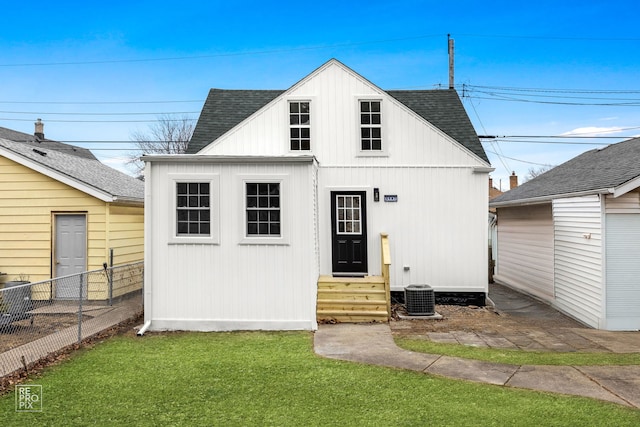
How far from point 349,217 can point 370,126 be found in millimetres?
2529

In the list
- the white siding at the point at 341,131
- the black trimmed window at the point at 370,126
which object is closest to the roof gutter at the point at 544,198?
the white siding at the point at 341,131

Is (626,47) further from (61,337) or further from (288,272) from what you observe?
(61,337)

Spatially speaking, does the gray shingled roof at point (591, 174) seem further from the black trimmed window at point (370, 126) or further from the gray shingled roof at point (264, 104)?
the black trimmed window at point (370, 126)

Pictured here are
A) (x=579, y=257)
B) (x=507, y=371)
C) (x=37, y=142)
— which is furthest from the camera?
(x=37, y=142)

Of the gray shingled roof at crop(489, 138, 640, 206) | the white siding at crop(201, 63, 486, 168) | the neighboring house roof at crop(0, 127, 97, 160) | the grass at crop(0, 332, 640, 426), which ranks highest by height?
the neighboring house roof at crop(0, 127, 97, 160)

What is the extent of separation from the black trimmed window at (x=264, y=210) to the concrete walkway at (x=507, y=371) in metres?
2.46

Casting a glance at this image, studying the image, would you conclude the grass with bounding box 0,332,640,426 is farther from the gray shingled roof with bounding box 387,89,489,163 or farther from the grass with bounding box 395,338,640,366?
the gray shingled roof with bounding box 387,89,489,163

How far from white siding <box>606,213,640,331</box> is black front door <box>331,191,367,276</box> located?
5549 mm

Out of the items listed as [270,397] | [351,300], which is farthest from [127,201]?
[270,397]

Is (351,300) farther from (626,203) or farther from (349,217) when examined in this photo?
(626,203)

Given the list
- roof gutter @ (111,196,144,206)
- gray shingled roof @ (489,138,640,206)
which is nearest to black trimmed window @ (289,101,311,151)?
roof gutter @ (111,196,144,206)

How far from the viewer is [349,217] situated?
1204 centimetres

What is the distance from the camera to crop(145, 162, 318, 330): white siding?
29.7 feet

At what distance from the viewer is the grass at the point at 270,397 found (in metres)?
4.80
